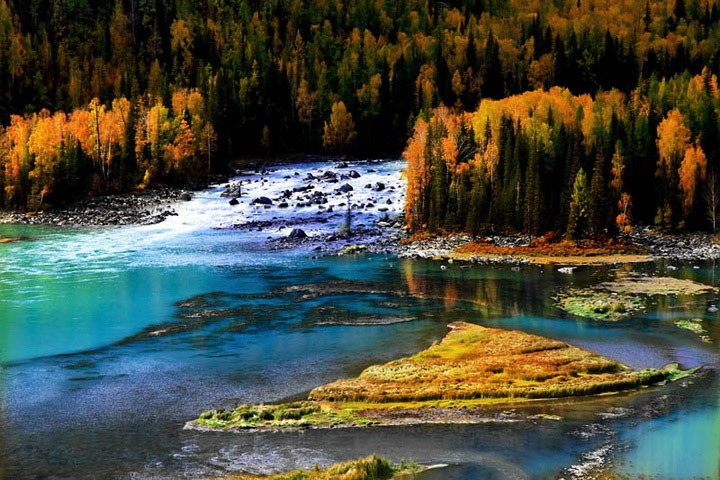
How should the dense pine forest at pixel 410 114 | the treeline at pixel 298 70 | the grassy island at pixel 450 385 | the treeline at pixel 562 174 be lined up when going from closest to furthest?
the grassy island at pixel 450 385 < the treeline at pixel 562 174 < the dense pine forest at pixel 410 114 < the treeline at pixel 298 70

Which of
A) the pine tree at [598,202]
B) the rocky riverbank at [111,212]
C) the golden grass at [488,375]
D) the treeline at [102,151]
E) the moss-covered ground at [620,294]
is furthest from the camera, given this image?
the treeline at [102,151]

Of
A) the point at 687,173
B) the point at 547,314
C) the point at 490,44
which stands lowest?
the point at 547,314

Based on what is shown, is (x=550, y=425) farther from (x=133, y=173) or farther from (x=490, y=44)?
Result: (x=490, y=44)

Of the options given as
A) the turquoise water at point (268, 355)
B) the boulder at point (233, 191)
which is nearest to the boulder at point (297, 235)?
the turquoise water at point (268, 355)

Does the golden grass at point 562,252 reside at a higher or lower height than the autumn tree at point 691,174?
lower

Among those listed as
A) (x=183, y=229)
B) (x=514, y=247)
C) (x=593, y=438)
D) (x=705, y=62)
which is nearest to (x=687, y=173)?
(x=514, y=247)

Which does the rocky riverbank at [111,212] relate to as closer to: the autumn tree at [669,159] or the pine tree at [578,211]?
the pine tree at [578,211]

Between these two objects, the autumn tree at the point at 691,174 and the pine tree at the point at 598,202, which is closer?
the pine tree at the point at 598,202

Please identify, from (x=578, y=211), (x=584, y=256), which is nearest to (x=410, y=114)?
(x=578, y=211)
